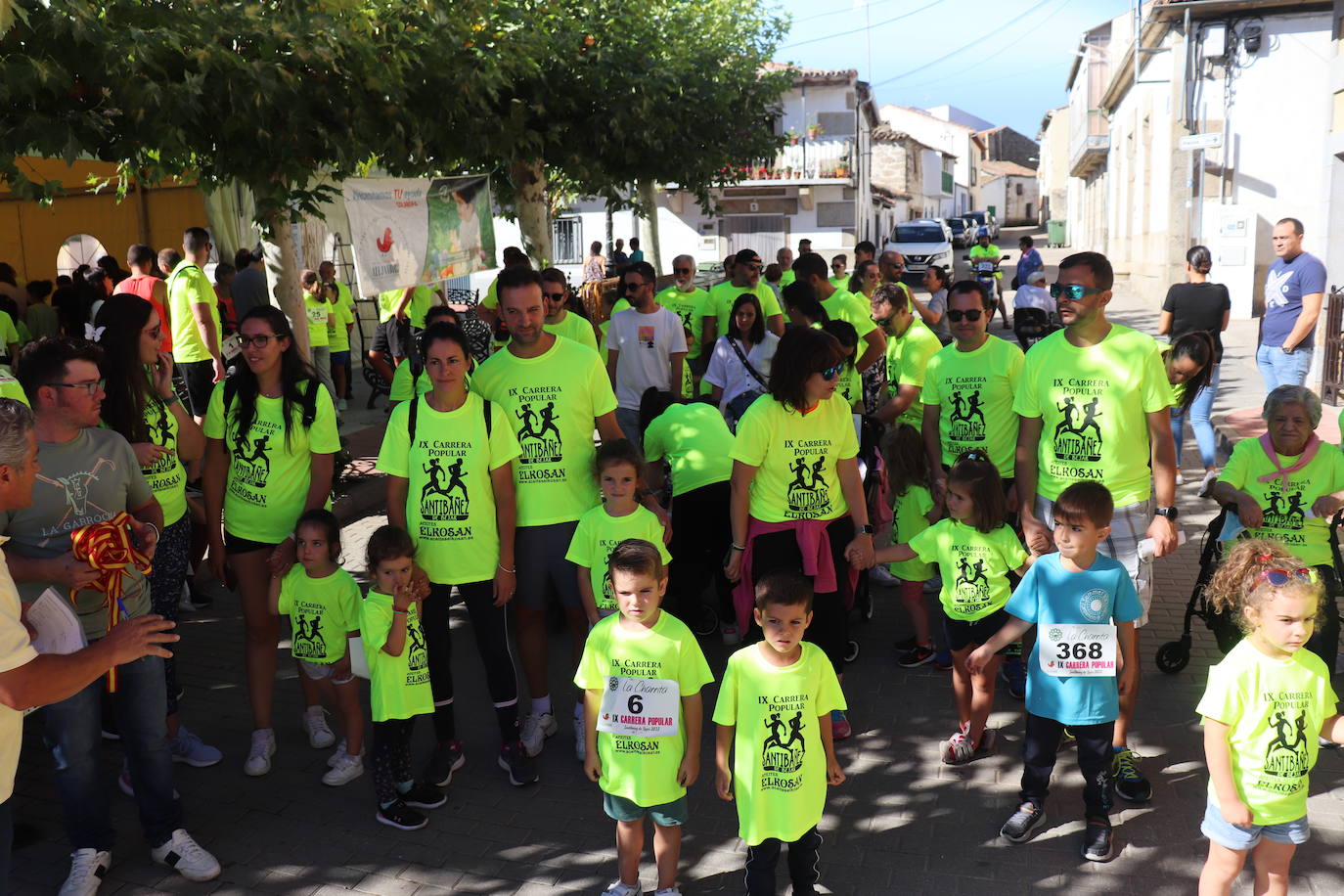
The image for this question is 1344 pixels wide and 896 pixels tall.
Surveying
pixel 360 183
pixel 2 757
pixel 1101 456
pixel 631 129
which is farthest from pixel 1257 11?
pixel 2 757

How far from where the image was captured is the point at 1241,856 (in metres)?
3.28

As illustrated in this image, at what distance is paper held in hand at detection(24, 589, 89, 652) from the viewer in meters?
3.19

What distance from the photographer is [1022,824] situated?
397 centimetres

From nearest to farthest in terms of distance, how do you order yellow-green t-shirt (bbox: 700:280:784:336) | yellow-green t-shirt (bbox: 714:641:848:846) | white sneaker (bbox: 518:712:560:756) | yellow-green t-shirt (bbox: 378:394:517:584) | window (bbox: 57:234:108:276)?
yellow-green t-shirt (bbox: 714:641:848:846)
yellow-green t-shirt (bbox: 378:394:517:584)
white sneaker (bbox: 518:712:560:756)
yellow-green t-shirt (bbox: 700:280:784:336)
window (bbox: 57:234:108:276)

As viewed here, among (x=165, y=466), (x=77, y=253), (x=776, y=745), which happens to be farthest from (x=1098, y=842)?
(x=77, y=253)

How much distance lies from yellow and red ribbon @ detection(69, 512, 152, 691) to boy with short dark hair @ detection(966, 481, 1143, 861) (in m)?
3.00

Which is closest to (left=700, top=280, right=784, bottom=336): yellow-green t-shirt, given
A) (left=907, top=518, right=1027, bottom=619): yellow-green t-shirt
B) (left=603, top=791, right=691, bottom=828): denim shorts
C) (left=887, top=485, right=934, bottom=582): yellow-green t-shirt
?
(left=887, top=485, right=934, bottom=582): yellow-green t-shirt

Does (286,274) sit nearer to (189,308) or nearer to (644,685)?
(189,308)

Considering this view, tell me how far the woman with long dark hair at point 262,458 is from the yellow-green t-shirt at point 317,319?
8159mm

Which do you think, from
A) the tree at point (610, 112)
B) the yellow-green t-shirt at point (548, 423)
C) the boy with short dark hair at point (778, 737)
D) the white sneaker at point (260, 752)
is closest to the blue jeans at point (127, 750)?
the white sneaker at point (260, 752)

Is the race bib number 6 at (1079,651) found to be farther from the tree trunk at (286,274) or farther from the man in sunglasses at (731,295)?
the tree trunk at (286,274)

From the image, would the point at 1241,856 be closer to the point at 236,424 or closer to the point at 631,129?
the point at 236,424

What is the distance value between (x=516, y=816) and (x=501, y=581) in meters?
0.91

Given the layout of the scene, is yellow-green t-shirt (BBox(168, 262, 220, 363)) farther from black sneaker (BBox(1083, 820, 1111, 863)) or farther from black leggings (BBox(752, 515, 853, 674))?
black sneaker (BBox(1083, 820, 1111, 863))
